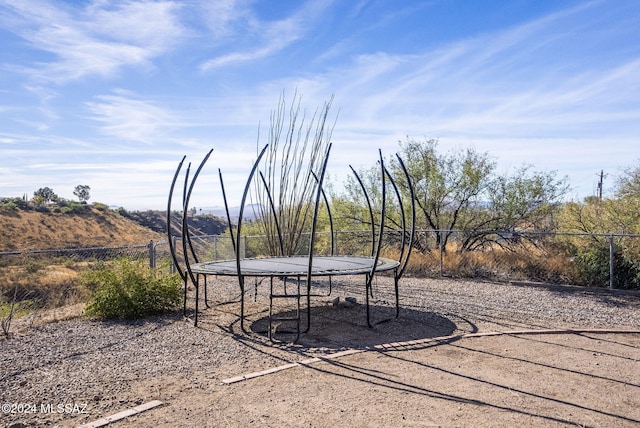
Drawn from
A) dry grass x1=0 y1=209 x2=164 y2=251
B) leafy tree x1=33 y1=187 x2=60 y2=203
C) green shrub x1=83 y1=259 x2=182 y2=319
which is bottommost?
green shrub x1=83 y1=259 x2=182 y2=319

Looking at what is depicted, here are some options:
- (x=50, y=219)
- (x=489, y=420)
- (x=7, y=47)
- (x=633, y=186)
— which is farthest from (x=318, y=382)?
(x=50, y=219)

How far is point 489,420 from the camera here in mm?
3201

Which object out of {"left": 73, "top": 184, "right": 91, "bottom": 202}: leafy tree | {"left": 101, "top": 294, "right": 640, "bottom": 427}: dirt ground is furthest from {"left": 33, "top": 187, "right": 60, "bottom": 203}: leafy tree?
{"left": 101, "top": 294, "right": 640, "bottom": 427}: dirt ground

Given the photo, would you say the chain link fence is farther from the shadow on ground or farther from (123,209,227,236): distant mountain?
(123,209,227,236): distant mountain

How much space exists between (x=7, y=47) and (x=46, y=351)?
5.67 meters

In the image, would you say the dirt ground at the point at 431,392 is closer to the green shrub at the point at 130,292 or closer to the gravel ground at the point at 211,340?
the gravel ground at the point at 211,340

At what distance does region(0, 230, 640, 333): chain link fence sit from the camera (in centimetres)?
823

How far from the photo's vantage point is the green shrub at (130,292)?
262 inches

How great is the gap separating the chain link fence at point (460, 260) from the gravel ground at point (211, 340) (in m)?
0.62

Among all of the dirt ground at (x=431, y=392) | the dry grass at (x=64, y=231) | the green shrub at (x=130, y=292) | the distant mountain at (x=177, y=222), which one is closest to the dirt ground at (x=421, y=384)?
the dirt ground at (x=431, y=392)

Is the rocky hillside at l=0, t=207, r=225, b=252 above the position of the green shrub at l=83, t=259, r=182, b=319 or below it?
above

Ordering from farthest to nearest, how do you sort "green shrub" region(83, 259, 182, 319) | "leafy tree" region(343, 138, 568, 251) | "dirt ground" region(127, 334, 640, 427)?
"leafy tree" region(343, 138, 568, 251), "green shrub" region(83, 259, 182, 319), "dirt ground" region(127, 334, 640, 427)

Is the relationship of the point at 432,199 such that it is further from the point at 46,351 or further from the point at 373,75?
the point at 46,351

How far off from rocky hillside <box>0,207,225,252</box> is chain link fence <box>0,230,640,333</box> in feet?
59.3
